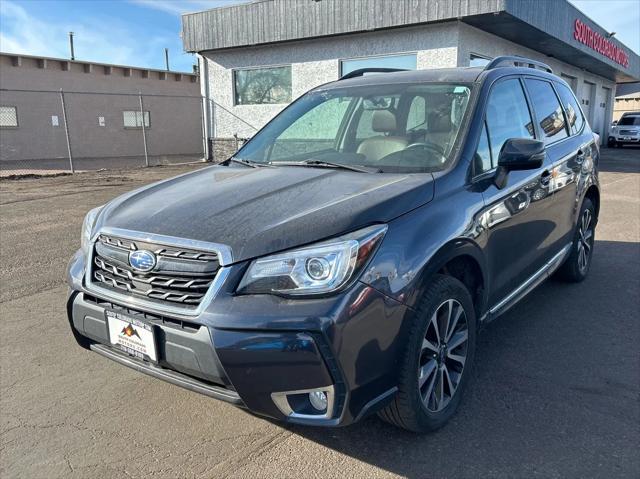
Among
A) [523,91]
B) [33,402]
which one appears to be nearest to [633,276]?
[523,91]

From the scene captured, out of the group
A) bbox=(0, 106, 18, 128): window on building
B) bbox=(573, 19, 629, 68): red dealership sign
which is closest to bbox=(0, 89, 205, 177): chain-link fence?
bbox=(0, 106, 18, 128): window on building

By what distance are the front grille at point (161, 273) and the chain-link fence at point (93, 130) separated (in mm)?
18167

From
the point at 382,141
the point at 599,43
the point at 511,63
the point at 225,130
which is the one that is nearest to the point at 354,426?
the point at 382,141

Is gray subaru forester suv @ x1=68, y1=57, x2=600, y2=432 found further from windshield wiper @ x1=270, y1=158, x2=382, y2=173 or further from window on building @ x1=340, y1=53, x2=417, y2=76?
window on building @ x1=340, y1=53, x2=417, y2=76

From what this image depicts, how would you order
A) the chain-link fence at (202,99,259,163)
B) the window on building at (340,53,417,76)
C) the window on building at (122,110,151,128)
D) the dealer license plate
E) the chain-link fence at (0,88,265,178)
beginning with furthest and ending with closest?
the window on building at (122,110,151,128), the chain-link fence at (0,88,265,178), the chain-link fence at (202,99,259,163), the window on building at (340,53,417,76), the dealer license plate

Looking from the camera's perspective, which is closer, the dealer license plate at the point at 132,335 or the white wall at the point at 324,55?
the dealer license plate at the point at 132,335

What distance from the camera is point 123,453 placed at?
2.62 meters

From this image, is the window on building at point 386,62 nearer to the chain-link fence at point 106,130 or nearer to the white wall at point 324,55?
the white wall at point 324,55

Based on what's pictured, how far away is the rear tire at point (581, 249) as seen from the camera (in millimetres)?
4859

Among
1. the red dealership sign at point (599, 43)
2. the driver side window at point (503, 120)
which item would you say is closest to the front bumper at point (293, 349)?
the driver side window at point (503, 120)

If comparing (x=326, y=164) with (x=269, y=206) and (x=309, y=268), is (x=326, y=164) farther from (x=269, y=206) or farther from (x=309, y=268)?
(x=309, y=268)

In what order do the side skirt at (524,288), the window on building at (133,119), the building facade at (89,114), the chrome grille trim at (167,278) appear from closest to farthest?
1. the chrome grille trim at (167,278)
2. the side skirt at (524,288)
3. the building facade at (89,114)
4. the window on building at (133,119)

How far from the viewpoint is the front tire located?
2.39m

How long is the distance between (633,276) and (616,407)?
2.89m
